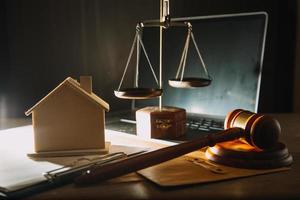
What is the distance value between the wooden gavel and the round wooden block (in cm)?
1

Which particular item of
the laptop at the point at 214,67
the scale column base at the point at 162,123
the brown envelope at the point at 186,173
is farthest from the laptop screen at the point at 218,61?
the brown envelope at the point at 186,173

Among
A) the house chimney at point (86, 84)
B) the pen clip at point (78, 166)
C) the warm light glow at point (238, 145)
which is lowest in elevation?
the pen clip at point (78, 166)

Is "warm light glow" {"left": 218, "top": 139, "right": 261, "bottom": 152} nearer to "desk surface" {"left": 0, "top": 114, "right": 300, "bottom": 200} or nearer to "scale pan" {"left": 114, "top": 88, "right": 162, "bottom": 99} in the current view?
"desk surface" {"left": 0, "top": 114, "right": 300, "bottom": 200}

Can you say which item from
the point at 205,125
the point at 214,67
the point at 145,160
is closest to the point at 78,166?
the point at 145,160

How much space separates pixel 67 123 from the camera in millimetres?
749

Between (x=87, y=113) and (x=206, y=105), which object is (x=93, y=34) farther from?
(x=87, y=113)

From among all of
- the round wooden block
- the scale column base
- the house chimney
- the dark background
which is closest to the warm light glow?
the round wooden block

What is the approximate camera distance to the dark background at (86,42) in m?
1.16

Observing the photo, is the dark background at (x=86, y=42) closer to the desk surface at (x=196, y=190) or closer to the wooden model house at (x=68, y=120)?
the wooden model house at (x=68, y=120)

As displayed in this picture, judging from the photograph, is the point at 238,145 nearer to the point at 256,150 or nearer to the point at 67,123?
the point at 256,150

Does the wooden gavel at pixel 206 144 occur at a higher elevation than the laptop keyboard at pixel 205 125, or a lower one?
higher

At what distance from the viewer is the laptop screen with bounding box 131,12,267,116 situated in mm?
1008

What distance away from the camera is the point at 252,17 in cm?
103

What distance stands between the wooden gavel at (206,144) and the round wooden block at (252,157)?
14 mm
